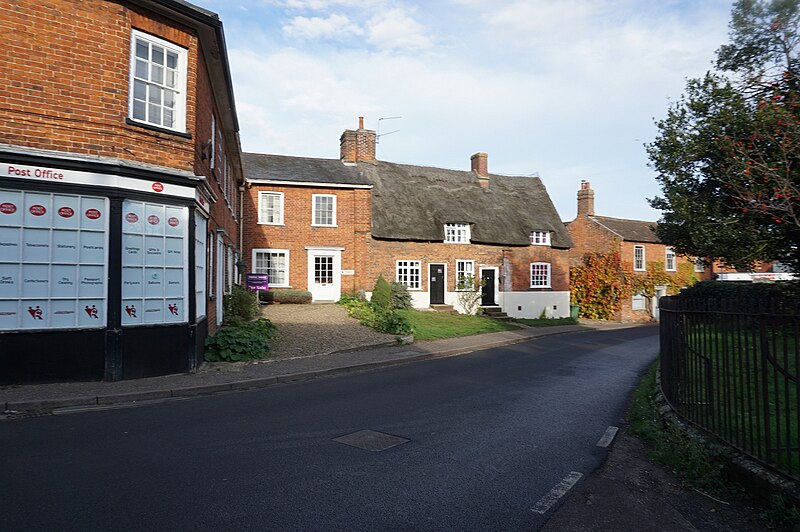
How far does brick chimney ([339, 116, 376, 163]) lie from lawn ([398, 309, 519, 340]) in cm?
912

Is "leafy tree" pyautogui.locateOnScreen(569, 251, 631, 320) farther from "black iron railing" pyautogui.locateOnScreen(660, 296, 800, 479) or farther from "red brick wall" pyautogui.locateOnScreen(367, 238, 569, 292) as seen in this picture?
"black iron railing" pyautogui.locateOnScreen(660, 296, 800, 479)

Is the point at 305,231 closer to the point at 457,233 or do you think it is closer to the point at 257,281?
the point at 257,281

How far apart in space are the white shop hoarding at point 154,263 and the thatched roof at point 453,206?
15.9m

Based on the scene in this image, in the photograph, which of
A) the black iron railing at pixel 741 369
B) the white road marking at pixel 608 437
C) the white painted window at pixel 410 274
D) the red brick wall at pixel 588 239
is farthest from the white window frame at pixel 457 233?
the white road marking at pixel 608 437

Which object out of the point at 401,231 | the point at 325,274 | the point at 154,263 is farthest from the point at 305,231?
the point at 154,263

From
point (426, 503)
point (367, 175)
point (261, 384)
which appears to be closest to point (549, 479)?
point (426, 503)

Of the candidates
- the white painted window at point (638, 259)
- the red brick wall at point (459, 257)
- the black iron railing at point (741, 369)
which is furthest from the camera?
the white painted window at point (638, 259)

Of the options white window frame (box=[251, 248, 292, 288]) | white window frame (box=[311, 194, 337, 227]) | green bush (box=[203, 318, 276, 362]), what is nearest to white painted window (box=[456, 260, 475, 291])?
white window frame (box=[311, 194, 337, 227])

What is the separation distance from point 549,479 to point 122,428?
17.1ft

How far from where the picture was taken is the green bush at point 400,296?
82.9 feet

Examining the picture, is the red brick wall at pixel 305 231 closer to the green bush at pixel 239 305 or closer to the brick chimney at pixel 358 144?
the brick chimney at pixel 358 144

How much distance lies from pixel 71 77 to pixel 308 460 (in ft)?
26.4

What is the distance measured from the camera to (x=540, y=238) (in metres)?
32.0

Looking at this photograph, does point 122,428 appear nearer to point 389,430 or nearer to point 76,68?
point 389,430
